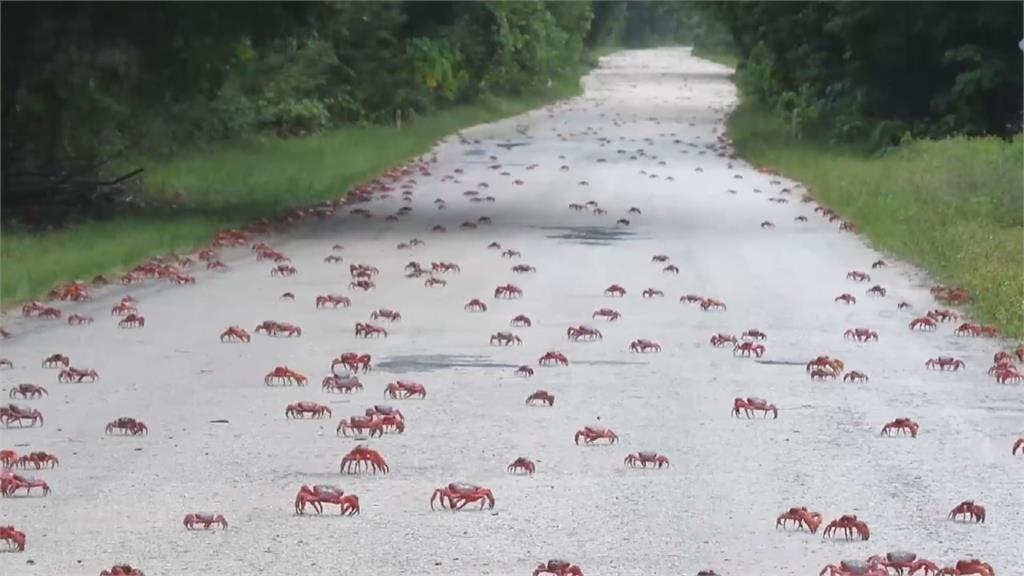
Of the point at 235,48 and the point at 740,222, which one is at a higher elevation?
the point at 235,48

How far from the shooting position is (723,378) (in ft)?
38.3

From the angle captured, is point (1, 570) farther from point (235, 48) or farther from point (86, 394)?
point (235, 48)

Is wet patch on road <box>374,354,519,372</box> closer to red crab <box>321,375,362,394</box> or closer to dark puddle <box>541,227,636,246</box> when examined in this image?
red crab <box>321,375,362,394</box>

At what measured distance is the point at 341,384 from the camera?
36.5 feet

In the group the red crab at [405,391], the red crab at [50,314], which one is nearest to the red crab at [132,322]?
the red crab at [50,314]

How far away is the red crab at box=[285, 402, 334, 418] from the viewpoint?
10.2 m

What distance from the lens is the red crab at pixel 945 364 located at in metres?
11.9

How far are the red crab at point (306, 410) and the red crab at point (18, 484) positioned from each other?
1939 mm

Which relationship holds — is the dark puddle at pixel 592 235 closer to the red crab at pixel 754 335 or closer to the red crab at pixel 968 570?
the red crab at pixel 754 335

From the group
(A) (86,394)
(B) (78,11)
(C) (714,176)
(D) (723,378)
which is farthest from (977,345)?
(C) (714,176)

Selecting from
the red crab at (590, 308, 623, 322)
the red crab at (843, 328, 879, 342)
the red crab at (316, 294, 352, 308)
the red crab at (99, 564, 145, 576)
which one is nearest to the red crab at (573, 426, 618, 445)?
the red crab at (99, 564, 145, 576)

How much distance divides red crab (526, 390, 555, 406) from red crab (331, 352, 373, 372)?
1.53 metres

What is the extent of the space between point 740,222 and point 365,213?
4795mm

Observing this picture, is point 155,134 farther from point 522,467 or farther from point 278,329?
point 522,467
